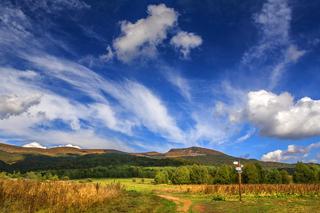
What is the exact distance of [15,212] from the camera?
18781mm

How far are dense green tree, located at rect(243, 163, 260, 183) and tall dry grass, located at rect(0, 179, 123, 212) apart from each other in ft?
180

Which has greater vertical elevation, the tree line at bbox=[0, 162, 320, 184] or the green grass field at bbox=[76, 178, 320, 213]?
the tree line at bbox=[0, 162, 320, 184]

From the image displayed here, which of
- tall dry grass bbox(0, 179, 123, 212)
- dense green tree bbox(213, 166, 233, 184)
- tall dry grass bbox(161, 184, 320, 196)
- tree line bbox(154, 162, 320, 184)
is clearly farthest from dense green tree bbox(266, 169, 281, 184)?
tall dry grass bbox(0, 179, 123, 212)

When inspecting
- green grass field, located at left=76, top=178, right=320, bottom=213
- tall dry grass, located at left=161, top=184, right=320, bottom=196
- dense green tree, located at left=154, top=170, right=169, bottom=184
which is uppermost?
dense green tree, located at left=154, top=170, right=169, bottom=184

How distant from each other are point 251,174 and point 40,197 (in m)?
59.9

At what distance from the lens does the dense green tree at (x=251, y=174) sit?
76.6 meters

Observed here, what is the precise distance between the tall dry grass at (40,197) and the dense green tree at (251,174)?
180 ft

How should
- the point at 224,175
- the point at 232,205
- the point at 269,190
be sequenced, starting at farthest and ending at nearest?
1. the point at 224,175
2. the point at 269,190
3. the point at 232,205

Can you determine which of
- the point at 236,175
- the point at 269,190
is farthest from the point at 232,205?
the point at 236,175

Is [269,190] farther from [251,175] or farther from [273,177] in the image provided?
[273,177]

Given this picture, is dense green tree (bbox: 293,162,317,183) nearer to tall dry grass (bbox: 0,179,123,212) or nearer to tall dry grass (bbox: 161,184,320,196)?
tall dry grass (bbox: 161,184,320,196)

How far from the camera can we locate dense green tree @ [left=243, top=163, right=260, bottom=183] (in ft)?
251

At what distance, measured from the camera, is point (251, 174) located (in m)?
77.0

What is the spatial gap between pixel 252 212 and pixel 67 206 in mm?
11986
